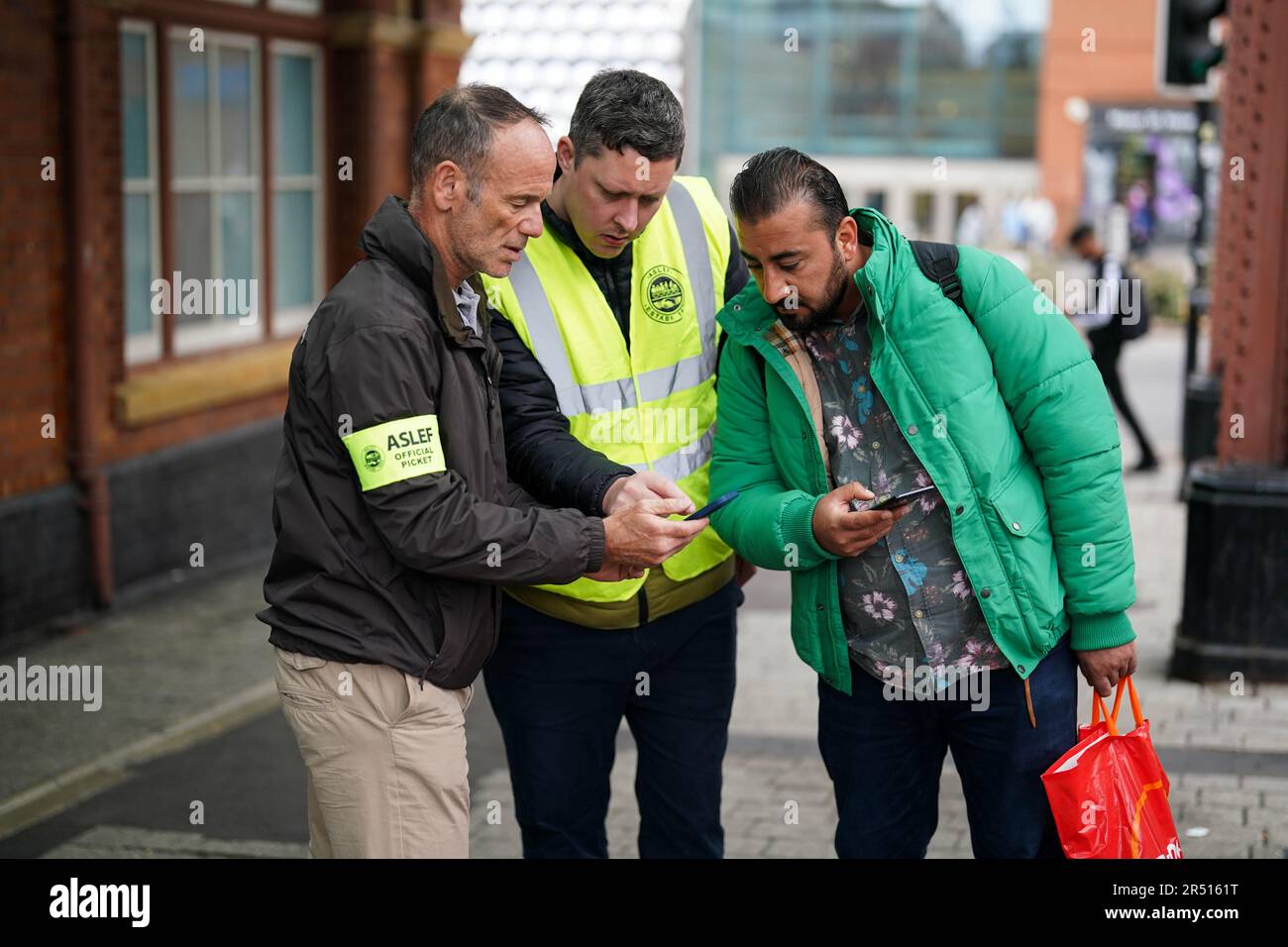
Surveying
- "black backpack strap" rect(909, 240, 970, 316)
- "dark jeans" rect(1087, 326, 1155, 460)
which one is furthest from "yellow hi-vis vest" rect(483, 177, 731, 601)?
"dark jeans" rect(1087, 326, 1155, 460)

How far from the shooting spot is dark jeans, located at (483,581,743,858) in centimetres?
361

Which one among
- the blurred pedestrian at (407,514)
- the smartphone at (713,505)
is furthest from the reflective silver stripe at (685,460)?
the blurred pedestrian at (407,514)

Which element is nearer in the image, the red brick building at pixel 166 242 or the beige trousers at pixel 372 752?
the beige trousers at pixel 372 752

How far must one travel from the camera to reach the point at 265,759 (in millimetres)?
6074

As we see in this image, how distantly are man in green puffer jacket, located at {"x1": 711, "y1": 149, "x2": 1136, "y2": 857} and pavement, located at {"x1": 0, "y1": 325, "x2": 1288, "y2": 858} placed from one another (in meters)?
1.42

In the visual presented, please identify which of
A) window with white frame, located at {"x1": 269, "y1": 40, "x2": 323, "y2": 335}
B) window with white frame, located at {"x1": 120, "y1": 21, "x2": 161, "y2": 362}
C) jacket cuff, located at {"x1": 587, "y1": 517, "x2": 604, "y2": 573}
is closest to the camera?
jacket cuff, located at {"x1": 587, "y1": 517, "x2": 604, "y2": 573}

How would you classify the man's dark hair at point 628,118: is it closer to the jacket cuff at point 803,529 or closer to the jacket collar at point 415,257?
the jacket collar at point 415,257

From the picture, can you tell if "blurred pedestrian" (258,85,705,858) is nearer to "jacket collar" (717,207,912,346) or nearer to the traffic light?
"jacket collar" (717,207,912,346)

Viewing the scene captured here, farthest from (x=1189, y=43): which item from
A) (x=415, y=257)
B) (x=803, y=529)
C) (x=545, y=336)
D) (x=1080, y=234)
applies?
(x=415, y=257)

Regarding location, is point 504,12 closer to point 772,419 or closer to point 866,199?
point 772,419

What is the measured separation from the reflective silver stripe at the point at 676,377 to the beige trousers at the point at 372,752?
86 centimetres

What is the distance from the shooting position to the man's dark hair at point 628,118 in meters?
3.30
